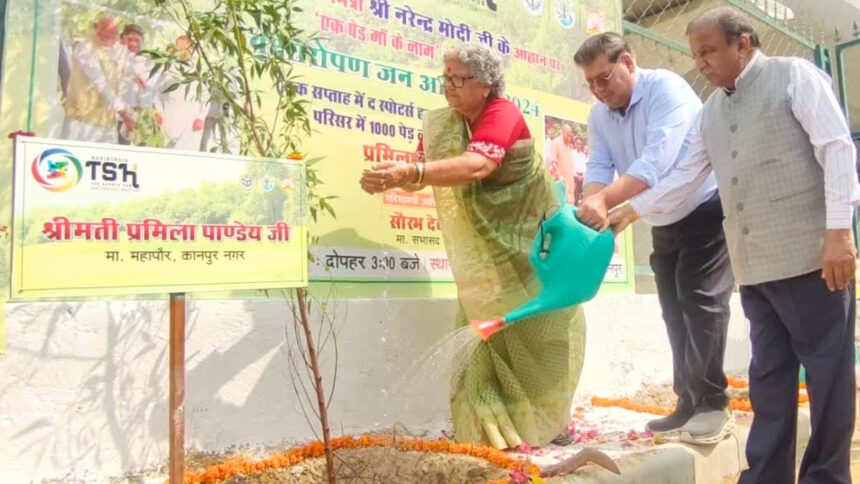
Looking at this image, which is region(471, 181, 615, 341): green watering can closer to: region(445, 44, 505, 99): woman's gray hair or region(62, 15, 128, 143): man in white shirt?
region(445, 44, 505, 99): woman's gray hair

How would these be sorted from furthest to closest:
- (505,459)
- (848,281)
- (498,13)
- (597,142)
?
(498,13) → (597,142) → (505,459) → (848,281)

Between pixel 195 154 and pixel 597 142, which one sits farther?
pixel 597 142

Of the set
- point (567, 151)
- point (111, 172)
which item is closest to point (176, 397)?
point (111, 172)

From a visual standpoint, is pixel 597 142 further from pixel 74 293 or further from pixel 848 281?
pixel 74 293

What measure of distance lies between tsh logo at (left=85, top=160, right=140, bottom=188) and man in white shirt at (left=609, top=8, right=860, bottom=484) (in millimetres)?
1804

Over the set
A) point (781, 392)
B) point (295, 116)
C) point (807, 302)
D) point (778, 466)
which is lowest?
point (778, 466)

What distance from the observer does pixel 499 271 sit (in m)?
2.81

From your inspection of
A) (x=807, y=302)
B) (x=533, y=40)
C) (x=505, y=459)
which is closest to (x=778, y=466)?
(x=807, y=302)

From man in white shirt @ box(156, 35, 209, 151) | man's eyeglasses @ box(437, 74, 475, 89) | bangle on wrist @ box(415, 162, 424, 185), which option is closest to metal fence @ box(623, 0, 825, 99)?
man's eyeglasses @ box(437, 74, 475, 89)

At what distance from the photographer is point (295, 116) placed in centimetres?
245

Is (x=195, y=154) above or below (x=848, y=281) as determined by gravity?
above

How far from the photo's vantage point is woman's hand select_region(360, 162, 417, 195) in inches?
89.7

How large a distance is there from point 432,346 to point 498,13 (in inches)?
76.6

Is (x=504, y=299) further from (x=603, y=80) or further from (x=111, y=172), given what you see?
(x=111, y=172)
